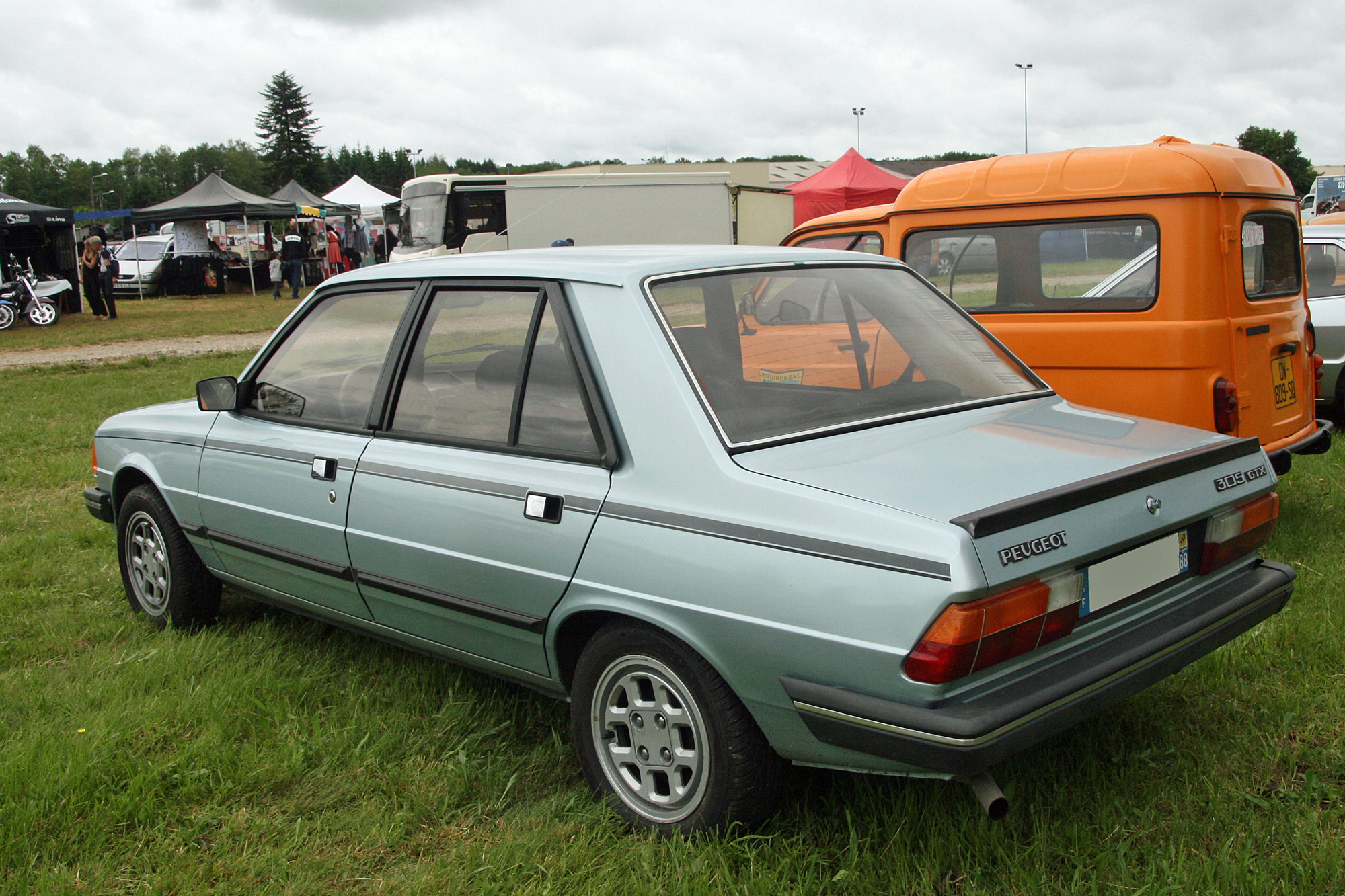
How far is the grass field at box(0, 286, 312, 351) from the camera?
1850 centimetres

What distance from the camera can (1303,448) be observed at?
5332 millimetres

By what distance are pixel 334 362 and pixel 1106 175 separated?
12.1ft

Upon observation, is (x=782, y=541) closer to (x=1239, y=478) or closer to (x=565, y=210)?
(x=1239, y=478)

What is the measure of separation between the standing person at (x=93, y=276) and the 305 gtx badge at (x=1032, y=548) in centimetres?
2336

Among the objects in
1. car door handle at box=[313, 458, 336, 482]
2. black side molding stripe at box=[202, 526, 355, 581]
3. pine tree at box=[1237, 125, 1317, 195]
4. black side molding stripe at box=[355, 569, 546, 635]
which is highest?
pine tree at box=[1237, 125, 1317, 195]

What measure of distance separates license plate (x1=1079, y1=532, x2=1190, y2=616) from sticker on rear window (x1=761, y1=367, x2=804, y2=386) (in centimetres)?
103

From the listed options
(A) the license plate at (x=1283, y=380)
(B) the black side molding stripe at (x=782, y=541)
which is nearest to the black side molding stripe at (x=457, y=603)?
(B) the black side molding stripe at (x=782, y=541)

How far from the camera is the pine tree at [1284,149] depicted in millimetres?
78688

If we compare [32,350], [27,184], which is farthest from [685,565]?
[27,184]

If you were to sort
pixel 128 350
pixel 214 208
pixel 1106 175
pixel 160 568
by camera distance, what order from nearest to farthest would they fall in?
pixel 160 568 → pixel 1106 175 → pixel 128 350 → pixel 214 208

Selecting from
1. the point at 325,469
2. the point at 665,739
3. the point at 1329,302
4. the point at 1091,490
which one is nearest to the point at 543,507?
the point at 665,739

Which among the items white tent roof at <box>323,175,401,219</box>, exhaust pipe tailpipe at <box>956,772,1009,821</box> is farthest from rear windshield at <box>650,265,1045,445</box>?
white tent roof at <box>323,175,401,219</box>

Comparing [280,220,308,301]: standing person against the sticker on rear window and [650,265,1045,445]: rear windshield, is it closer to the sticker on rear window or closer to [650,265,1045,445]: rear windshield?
[650,265,1045,445]: rear windshield

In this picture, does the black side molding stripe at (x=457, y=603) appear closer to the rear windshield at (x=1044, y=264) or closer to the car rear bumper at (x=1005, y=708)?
the car rear bumper at (x=1005, y=708)
